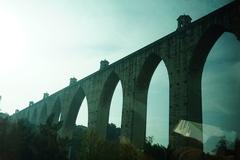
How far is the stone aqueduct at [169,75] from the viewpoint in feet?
50.4

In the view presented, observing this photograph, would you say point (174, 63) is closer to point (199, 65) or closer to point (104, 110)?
point (199, 65)

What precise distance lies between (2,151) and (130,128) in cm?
755

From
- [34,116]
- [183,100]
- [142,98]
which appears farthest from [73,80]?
[183,100]

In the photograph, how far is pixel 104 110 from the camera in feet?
79.3

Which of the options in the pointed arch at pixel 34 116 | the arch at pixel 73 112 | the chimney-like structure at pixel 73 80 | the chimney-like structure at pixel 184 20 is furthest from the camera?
the pointed arch at pixel 34 116

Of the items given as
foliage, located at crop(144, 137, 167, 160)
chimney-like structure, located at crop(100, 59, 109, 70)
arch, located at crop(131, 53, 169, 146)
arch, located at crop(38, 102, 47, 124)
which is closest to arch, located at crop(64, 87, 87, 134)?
chimney-like structure, located at crop(100, 59, 109, 70)

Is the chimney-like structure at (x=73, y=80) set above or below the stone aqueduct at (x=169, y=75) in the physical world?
above

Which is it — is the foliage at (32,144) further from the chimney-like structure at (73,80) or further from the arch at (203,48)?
the chimney-like structure at (73,80)

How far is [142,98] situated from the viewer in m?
19.9

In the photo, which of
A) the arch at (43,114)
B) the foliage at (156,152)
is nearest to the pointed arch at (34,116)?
the arch at (43,114)

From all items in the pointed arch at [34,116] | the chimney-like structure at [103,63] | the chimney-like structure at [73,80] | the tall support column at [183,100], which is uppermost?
the chimney-like structure at [73,80]

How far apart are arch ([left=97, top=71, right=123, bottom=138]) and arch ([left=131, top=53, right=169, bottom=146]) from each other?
13.6 feet

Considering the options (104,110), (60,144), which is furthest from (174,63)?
(104,110)

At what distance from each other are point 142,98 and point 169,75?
3.44m
